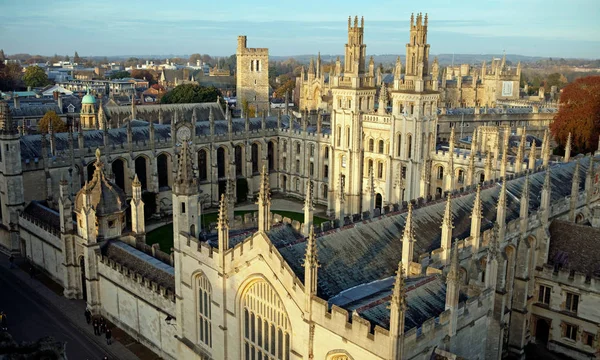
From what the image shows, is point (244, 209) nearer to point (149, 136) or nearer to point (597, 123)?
point (149, 136)

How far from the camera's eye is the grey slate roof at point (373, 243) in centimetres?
2008

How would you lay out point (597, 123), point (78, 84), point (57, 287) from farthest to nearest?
point (78, 84) < point (597, 123) < point (57, 287)

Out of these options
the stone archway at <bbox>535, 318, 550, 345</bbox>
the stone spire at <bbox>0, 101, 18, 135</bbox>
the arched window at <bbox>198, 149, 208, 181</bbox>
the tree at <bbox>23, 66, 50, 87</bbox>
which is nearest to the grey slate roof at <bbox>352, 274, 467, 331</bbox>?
the stone archway at <bbox>535, 318, 550, 345</bbox>

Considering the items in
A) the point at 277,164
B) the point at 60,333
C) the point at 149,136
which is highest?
the point at 149,136

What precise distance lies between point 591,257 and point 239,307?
707 inches

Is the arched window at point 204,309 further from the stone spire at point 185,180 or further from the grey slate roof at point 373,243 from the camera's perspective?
the grey slate roof at point 373,243

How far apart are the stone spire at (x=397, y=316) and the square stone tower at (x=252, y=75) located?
2675 inches

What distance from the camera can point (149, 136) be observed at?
49062 millimetres

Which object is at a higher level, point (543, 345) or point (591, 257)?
point (591, 257)

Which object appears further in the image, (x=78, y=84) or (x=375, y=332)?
(x=78, y=84)

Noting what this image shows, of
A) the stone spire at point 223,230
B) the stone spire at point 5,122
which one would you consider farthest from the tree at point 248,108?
the stone spire at point 223,230

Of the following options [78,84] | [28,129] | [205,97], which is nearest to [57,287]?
[28,129]

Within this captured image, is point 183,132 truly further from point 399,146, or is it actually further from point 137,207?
point 137,207

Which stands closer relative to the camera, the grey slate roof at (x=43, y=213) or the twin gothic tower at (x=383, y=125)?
the grey slate roof at (x=43, y=213)
